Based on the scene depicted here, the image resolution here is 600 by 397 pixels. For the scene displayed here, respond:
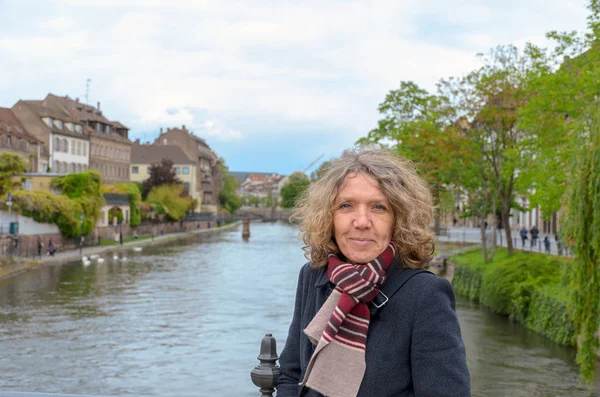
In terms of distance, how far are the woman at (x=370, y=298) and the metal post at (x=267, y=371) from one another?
10 centimetres

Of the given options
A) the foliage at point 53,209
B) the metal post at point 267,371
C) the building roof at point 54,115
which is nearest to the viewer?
the metal post at point 267,371

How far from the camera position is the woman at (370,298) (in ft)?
7.49

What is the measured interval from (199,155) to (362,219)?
11014 centimetres

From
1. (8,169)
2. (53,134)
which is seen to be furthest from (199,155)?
Result: (8,169)

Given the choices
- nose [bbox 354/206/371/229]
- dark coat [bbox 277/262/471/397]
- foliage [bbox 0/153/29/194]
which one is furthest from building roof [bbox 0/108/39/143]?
dark coat [bbox 277/262/471/397]

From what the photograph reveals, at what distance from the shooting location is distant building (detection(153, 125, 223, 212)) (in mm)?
110938

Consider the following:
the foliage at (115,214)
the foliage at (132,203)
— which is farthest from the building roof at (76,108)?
the foliage at (115,214)

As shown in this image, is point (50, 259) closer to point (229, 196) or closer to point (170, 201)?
point (170, 201)

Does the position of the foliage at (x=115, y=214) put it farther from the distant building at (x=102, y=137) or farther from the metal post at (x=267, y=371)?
the metal post at (x=267, y=371)

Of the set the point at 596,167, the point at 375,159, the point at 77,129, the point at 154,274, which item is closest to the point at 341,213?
the point at 375,159

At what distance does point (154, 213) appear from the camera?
76875mm

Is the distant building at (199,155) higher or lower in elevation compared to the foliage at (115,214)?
higher

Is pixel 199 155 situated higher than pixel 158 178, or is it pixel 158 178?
pixel 199 155

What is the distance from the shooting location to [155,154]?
340ft
